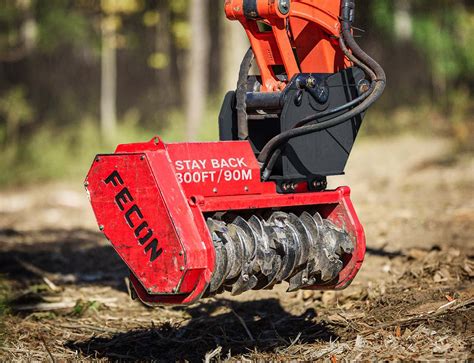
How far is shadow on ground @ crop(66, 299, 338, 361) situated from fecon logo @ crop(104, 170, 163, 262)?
959 millimetres

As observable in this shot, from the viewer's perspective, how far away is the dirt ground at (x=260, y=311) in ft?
17.3

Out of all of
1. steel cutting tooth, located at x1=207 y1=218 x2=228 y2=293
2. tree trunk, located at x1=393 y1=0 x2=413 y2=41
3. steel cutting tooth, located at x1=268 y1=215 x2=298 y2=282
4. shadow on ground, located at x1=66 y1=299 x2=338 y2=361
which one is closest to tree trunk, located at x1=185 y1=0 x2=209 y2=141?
tree trunk, located at x1=393 y1=0 x2=413 y2=41

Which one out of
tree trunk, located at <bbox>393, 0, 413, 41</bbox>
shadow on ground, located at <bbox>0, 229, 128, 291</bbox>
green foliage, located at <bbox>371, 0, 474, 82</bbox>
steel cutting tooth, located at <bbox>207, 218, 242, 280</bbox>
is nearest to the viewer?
steel cutting tooth, located at <bbox>207, 218, 242, 280</bbox>

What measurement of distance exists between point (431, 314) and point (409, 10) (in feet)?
71.9

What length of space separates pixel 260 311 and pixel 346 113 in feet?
6.84

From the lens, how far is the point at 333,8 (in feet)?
17.5

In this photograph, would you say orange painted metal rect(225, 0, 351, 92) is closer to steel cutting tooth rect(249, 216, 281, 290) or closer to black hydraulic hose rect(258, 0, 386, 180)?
black hydraulic hose rect(258, 0, 386, 180)

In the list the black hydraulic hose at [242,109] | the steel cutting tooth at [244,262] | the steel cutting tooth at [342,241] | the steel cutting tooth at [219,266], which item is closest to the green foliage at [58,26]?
the black hydraulic hose at [242,109]

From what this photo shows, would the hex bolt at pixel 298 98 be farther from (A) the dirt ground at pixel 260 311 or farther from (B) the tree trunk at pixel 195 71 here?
(B) the tree trunk at pixel 195 71

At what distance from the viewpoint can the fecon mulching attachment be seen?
14.7ft

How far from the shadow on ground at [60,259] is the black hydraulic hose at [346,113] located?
285 centimetres

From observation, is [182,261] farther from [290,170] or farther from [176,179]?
[290,170]

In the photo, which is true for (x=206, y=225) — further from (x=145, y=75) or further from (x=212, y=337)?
(x=145, y=75)

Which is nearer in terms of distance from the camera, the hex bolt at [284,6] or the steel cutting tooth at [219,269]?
the steel cutting tooth at [219,269]
